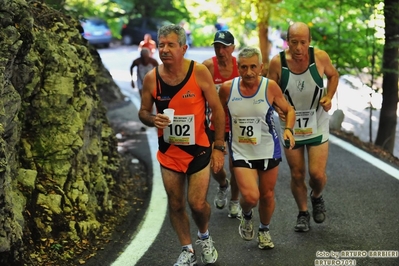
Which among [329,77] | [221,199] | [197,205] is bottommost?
[221,199]

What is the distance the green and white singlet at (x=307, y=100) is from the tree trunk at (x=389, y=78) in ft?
13.6

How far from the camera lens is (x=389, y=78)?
484 inches

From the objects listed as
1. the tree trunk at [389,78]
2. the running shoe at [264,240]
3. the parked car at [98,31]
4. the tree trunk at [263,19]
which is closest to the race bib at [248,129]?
the running shoe at [264,240]

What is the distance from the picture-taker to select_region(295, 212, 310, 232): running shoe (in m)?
7.24

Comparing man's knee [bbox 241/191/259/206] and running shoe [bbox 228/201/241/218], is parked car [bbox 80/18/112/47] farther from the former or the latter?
man's knee [bbox 241/191/259/206]

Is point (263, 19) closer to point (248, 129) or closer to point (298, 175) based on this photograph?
point (298, 175)

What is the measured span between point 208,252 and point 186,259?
23 centimetres

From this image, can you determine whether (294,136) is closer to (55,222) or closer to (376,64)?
(55,222)

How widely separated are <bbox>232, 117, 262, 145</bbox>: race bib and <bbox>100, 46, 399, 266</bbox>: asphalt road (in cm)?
106

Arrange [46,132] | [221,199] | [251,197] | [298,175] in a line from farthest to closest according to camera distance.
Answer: [221,199] < [298,175] < [46,132] < [251,197]

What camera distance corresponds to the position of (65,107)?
7.25 m

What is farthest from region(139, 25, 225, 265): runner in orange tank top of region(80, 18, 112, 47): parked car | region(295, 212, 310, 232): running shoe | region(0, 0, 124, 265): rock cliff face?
region(80, 18, 112, 47): parked car

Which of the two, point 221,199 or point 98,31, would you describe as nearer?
point 221,199

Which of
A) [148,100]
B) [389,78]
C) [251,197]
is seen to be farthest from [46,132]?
[389,78]
